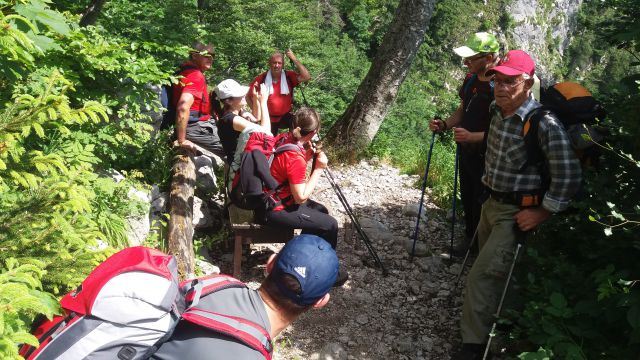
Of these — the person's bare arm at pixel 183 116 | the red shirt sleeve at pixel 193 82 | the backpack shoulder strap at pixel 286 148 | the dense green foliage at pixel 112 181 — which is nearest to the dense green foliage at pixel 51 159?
the dense green foliage at pixel 112 181

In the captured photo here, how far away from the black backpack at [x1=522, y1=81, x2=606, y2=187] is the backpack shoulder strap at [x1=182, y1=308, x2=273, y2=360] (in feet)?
8.71

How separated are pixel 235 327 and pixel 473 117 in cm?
406

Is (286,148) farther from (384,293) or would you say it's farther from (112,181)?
(384,293)

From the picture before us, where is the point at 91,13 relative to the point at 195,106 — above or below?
above

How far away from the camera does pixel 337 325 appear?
4.75 meters

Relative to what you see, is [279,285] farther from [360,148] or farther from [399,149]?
[399,149]

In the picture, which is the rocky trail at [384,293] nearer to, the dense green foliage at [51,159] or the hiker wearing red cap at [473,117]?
the hiker wearing red cap at [473,117]

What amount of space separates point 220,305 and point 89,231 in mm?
1488

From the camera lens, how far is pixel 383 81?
7.98 metres

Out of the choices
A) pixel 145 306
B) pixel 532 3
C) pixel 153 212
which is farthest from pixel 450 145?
pixel 532 3

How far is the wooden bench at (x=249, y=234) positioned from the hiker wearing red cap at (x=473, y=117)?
78.8 inches

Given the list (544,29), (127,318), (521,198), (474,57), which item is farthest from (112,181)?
(544,29)

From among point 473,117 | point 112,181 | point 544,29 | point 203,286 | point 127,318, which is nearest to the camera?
point 127,318

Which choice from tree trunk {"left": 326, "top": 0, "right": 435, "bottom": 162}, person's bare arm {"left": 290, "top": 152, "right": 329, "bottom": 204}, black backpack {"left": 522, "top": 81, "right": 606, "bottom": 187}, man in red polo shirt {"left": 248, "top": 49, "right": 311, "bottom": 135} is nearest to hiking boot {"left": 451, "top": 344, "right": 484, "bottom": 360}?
black backpack {"left": 522, "top": 81, "right": 606, "bottom": 187}
